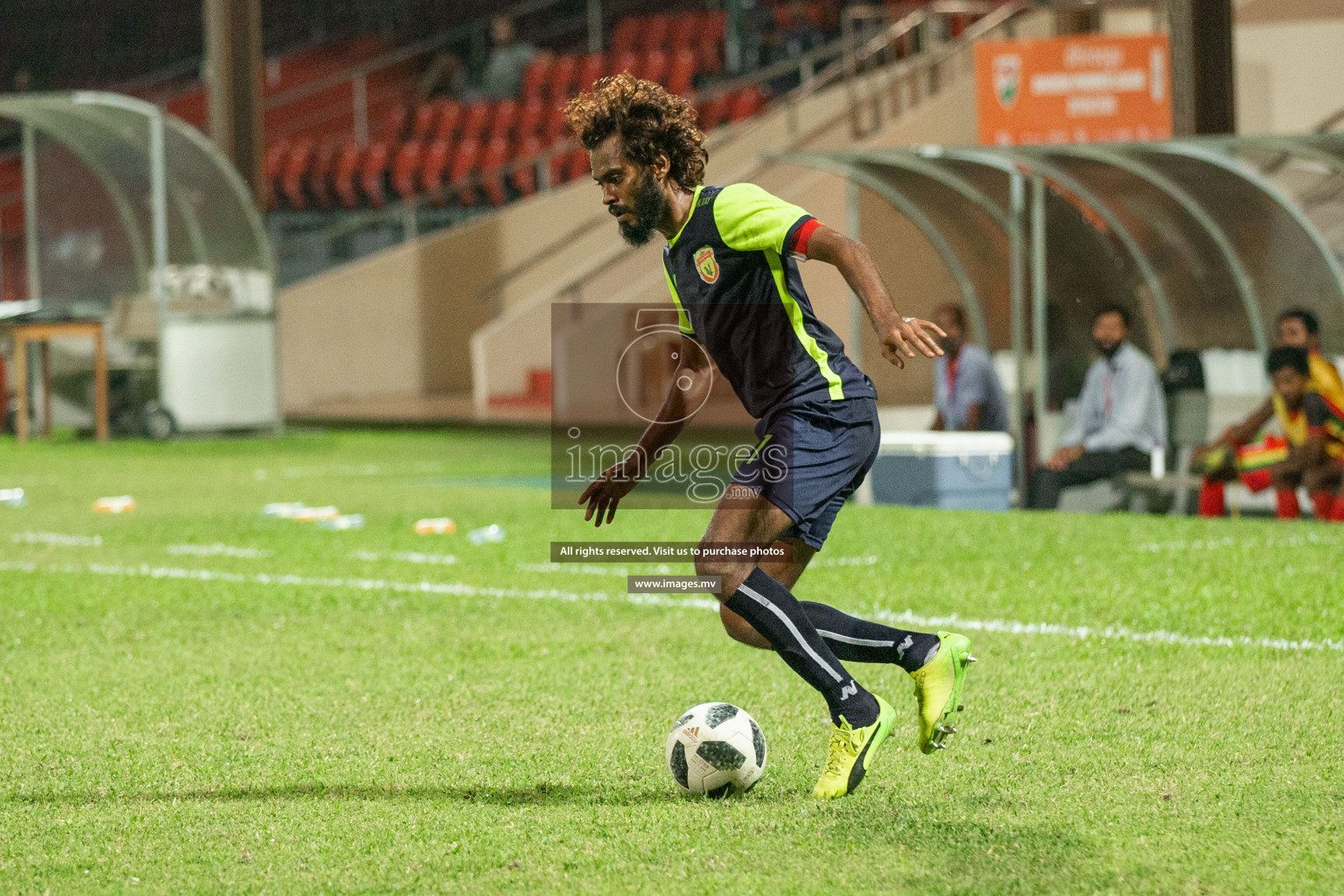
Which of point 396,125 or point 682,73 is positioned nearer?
point 682,73

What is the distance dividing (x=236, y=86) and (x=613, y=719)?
1689 cm

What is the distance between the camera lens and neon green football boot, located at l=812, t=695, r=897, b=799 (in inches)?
182

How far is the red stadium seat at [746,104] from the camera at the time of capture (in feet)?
79.9

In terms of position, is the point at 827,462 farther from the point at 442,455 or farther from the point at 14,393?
the point at 14,393

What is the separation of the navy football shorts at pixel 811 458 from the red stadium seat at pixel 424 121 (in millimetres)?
24254

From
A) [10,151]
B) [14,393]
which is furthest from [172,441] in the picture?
[10,151]

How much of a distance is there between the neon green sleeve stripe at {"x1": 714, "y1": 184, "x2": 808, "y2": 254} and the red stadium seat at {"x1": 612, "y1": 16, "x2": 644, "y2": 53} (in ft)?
79.1

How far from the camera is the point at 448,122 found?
27984mm

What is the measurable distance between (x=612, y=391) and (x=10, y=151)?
12936 millimetres

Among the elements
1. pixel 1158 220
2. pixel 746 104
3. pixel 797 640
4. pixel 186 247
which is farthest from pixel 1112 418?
pixel 746 104

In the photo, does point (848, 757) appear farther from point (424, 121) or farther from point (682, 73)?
point (424, 121)

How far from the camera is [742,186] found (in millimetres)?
4688

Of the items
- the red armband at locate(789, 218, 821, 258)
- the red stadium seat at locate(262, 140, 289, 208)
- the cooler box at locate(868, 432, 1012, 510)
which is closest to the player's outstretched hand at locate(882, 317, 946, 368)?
the red armband at locate(789, 218, 821, 258)

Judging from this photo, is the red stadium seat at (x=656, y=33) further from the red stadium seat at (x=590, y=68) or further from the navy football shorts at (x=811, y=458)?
the navy football shorts at (x=811, y=458)
